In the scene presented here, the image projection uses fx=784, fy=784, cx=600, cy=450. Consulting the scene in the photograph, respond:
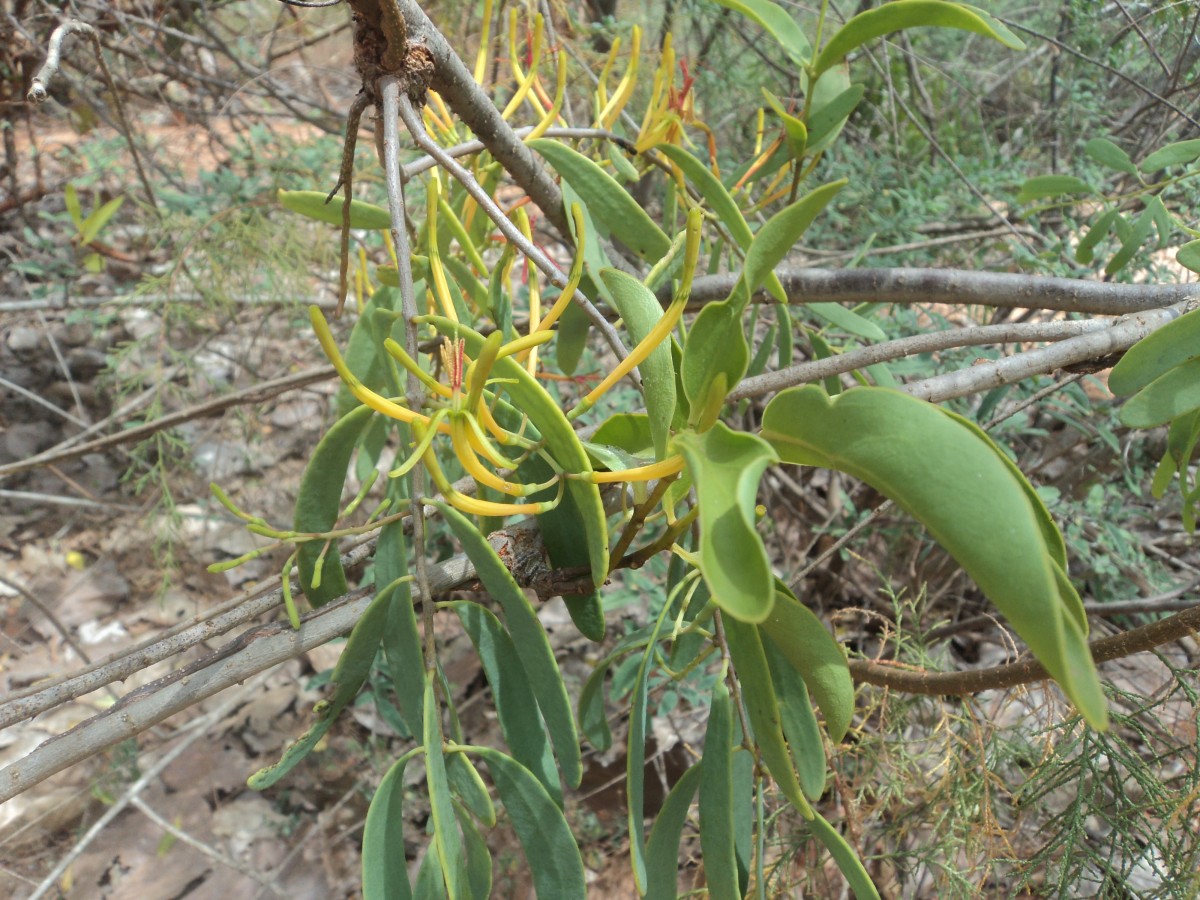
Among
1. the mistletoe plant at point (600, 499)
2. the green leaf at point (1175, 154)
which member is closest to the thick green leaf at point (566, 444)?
the mistletoe plant at point (600, 499)

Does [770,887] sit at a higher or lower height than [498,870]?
higher

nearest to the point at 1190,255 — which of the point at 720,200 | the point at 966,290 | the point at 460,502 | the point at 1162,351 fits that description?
the point at 1162,351

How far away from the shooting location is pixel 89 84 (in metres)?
1.75

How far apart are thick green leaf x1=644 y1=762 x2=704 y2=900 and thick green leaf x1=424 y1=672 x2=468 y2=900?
0.14m

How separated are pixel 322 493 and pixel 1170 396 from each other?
548 millimetres

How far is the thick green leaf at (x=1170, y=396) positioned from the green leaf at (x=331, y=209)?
22.3 inches

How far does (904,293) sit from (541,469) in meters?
0.51

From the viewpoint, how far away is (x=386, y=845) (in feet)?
1.50

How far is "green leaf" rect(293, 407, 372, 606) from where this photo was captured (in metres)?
0.49

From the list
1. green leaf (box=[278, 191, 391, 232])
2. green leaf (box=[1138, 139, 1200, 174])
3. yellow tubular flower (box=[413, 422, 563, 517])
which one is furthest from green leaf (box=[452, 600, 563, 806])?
green leaf (box=[1138, 139, 1200, 174])

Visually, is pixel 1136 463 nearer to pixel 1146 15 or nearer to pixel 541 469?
pixel 1146 15

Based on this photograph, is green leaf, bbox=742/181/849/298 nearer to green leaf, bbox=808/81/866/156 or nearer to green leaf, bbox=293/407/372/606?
green leaf, bbox=293/407/372/606

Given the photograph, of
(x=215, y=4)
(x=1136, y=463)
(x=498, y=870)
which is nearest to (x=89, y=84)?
(x=215, y=4)

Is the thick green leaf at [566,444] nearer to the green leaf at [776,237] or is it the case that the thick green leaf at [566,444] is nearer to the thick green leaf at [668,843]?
the green leaf at [776,237]
